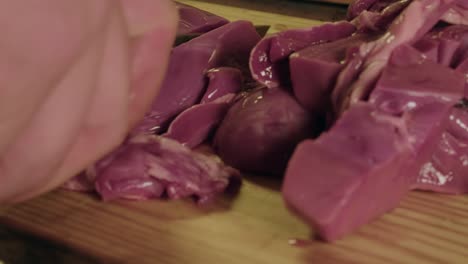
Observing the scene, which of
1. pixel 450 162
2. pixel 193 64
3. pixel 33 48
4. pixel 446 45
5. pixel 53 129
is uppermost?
pixel 33 48

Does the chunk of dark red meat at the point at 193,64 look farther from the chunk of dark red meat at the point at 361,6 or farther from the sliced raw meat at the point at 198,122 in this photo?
the chunk of dark red meat at the point at 361,6

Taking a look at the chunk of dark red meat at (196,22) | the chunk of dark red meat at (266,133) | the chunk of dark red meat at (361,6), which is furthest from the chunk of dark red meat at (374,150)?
the chunk of dark red meat at (196,22)

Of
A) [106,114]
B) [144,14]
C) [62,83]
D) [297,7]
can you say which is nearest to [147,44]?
[144,14]

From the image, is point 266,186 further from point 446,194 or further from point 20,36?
point 20,36

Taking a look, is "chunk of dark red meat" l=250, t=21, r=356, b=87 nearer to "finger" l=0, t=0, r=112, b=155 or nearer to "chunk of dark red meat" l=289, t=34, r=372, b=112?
"chunk of dark red meat" l=289, t=34, r=372, b=112

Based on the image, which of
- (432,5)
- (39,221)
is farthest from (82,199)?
(432,5)

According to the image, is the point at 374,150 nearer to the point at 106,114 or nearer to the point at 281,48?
the point at 106,114

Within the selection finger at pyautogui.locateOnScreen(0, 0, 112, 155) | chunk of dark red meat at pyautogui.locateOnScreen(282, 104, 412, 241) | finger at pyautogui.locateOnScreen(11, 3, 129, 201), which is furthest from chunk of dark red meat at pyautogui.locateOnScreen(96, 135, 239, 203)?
finger at pyautogui.locateOnScreen(0, 0, 112, 155)
